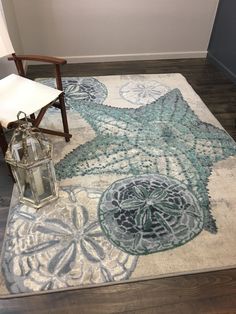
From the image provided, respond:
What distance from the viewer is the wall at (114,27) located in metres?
2.73

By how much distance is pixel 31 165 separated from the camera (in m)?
1.28

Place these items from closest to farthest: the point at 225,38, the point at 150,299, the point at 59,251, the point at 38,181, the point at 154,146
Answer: the point at 150,299, the point at 59,251, the point at 38,181, the point at 154,146, the point at 225,38

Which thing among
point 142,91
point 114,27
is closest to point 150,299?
point 142,91

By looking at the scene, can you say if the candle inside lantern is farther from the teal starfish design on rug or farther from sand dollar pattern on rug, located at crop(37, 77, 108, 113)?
sand dollar pattern on rug, located at crop(37, 77, 108, 113)

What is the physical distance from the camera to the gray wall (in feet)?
8.91

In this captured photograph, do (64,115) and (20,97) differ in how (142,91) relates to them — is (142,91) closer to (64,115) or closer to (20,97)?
(64,115)

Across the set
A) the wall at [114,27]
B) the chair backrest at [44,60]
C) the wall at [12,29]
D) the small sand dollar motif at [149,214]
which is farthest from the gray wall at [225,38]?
the wall at [12,29]

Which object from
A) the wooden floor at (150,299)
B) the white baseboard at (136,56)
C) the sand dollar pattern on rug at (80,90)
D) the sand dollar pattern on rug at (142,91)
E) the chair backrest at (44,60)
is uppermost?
the chair backrest at (44,60)

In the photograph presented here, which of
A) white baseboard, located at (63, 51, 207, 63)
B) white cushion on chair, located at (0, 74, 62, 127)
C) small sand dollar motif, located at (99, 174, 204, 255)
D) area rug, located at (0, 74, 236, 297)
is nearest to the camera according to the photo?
area rug, located at (0, 74, 236, 297)

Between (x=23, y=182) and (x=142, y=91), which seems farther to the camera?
(x=142, y=91)

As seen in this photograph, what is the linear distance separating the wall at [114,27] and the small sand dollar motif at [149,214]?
196cm

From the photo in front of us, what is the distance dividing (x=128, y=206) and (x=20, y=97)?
2.87 feet

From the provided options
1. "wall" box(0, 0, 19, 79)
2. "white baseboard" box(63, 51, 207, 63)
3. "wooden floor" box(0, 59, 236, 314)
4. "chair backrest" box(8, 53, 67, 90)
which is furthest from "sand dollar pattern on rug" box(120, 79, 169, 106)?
"wooden floor" box(0, 59, 236, 314)

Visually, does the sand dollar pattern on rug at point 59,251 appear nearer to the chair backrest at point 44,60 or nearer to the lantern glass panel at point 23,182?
the lantern glass panel at point 23,182
